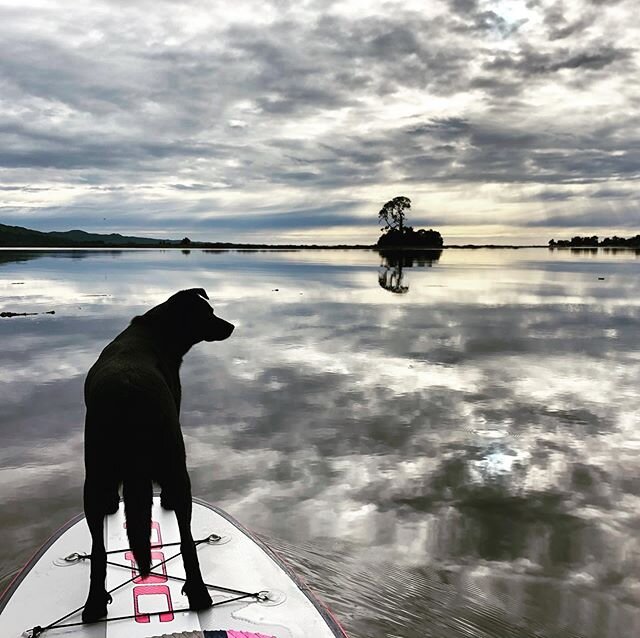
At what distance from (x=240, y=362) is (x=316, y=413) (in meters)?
4.96

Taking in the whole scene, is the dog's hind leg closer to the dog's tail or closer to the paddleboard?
the paddleboard

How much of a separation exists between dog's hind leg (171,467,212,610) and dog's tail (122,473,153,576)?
0.22 metres

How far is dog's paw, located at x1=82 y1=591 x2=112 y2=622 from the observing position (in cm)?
501

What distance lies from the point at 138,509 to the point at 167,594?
1074 millimetres

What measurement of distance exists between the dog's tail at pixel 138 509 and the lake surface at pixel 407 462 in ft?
6.50

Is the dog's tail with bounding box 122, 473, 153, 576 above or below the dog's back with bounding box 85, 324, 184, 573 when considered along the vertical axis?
below

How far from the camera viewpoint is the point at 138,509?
4.83m

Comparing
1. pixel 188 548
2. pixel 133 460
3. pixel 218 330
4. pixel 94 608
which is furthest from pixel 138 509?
pixel 218 330

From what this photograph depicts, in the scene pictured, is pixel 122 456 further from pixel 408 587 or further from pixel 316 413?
pixel 316 413

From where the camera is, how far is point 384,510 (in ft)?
25.3

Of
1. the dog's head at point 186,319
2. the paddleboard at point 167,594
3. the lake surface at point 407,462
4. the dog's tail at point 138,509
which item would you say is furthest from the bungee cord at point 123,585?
the dog's head at point 186,319

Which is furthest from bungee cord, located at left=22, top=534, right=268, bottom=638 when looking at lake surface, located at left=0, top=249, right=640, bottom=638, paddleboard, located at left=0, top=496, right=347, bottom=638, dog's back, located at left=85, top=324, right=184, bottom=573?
lake surface, located at left=0, top=249, right=640, bottom=638

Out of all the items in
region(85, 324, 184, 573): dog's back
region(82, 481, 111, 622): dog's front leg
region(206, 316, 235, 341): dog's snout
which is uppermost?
region(206, 316, 235, 341): dog's snout

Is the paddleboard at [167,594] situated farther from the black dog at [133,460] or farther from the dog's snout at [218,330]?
the dog's snout at [218,330]
